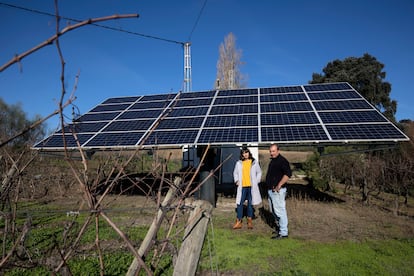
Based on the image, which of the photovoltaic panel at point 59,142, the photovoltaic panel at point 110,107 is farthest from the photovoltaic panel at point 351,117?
the photovoltaic panel at point 110,107

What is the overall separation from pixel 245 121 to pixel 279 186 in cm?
351

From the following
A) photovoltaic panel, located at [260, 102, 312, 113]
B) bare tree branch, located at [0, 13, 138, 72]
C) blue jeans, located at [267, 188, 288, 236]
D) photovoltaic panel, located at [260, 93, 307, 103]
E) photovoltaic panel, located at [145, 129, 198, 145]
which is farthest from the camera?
photovoltaic panel, located at [260, 93, 307, 103]

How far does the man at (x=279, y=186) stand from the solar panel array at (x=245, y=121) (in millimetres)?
1325

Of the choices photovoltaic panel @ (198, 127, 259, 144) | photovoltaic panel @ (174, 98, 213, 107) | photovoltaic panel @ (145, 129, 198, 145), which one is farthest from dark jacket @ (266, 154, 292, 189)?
photovoltaic panel @ (174, 98, 213, 107)

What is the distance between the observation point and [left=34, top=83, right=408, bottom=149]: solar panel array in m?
8.11

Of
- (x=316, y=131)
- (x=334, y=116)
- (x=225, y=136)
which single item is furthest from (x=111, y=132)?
(x=334, y=116)

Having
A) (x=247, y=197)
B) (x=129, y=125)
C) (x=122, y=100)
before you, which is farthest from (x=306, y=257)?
(x=122, y=100)

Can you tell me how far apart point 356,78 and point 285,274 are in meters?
31.4

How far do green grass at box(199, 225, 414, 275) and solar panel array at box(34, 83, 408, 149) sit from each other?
8.41 ft

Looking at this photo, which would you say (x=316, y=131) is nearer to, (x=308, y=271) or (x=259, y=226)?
(x=259, y=226)

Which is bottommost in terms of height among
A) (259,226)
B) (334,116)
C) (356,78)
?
(259,226)

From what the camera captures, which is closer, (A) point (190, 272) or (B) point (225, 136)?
(A) point (190, 272)

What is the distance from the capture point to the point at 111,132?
1014 cm

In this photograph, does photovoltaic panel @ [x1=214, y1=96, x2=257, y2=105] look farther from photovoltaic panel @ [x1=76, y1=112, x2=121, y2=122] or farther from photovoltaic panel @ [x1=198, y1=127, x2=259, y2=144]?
photovoltaic panel @ [x1=76, y1=112, x2=121, y2=122]
